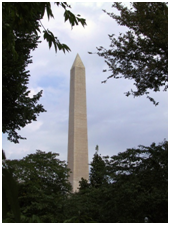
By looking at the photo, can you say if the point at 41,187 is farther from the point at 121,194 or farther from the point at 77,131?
the point at 77,131

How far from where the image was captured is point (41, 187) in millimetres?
17234

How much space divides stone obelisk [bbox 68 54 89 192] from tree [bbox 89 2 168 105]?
15182 millimetres

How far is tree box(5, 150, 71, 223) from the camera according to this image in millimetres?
14773

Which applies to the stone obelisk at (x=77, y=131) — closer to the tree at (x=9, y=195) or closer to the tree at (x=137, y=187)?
the tree at (x=137, y=187)

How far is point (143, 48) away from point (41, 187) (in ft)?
36.7

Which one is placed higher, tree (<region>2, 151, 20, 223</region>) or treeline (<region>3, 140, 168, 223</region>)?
tree (<region>2, 151, 20, 223</region>)

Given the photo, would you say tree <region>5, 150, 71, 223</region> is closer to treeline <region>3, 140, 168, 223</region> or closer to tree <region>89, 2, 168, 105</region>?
treeline <region>3, 140, 168, 223</region>

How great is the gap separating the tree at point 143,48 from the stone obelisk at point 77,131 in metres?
15.2

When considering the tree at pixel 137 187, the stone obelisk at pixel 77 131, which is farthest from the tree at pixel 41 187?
the stone obelisk at pixel 77 131

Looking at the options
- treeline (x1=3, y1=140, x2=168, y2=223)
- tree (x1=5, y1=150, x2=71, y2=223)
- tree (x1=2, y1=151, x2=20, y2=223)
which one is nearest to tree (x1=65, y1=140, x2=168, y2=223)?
treeline (x1=3, y1=140, x2=168, y2=223)

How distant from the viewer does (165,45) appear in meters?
10.6

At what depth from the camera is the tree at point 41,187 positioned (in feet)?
48.5

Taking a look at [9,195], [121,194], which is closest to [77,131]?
[121,194]

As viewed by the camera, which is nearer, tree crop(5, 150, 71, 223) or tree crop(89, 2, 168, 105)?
tree crop(89, 2, 168, 105)
